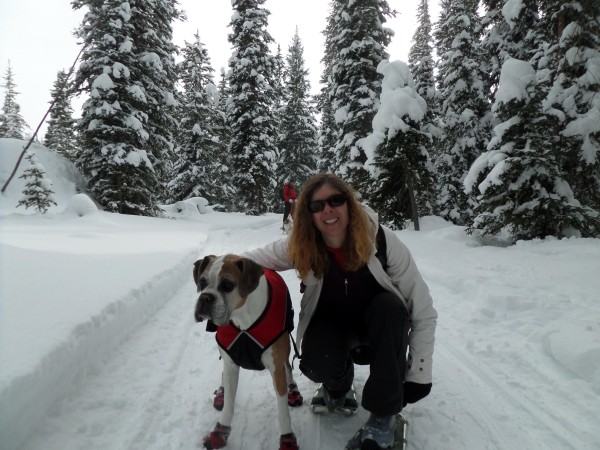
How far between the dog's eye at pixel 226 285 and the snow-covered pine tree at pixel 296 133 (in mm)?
27054

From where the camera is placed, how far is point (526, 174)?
757cm

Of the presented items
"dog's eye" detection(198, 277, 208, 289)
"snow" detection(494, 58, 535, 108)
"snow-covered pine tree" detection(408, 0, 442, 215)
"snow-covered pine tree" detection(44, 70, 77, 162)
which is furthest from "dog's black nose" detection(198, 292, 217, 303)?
"snow-covered pine tree" detection(44, 70, 77, 162)

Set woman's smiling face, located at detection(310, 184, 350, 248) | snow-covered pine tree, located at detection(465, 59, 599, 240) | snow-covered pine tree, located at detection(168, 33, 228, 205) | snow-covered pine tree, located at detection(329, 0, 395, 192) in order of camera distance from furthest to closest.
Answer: snow-covered pine tree, located at detection(168, 33, 228, 205) → snow-covered pine tree, located at detection(329, 0, 395, 192) → snow-covered pine tree, located at detection(465, 59, 599, 240) → woman's smiling face, located at detection(310, 184, 350, 248)

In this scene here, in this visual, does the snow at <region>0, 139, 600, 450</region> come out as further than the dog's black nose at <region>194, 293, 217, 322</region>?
Yes

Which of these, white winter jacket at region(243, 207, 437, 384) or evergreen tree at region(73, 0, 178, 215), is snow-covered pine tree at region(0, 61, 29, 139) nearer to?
evergreen tree at region(73, 0, 178, 215)

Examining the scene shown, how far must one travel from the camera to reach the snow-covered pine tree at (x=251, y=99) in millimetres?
20859

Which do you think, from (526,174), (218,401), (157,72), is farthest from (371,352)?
(157,72)

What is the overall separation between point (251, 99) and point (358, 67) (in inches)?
330

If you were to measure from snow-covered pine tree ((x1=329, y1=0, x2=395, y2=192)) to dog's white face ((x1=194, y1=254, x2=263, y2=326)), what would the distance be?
41.6ft

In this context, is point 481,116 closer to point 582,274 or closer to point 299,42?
point 582,274

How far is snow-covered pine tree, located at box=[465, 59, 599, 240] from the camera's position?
24.3ft

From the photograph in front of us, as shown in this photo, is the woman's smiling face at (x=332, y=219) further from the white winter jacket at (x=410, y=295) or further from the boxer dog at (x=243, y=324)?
the boxer dog at (x=243, y=324)

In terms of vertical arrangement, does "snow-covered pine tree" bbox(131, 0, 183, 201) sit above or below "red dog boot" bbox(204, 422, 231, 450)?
above

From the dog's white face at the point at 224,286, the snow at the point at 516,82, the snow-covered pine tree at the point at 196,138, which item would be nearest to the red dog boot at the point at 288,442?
the dog's white face at the point at 224,286
